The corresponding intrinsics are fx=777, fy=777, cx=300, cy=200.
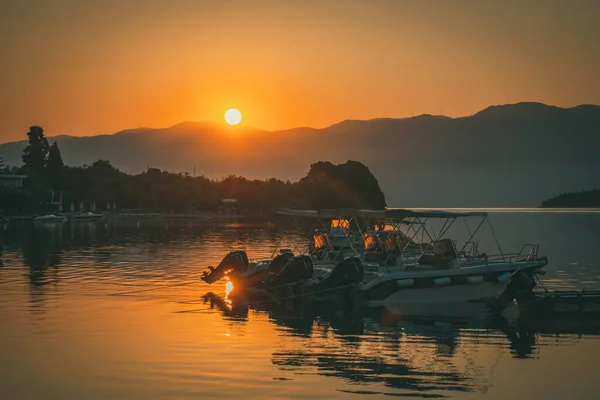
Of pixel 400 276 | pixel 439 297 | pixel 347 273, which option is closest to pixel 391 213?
pixel 400 276

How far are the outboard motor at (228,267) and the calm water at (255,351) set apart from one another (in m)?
0.93

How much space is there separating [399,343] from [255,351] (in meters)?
5.40

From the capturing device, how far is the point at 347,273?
37750mm

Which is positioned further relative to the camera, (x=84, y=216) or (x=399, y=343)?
(x=84, y=216)

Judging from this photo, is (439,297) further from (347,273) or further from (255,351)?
(255,351)

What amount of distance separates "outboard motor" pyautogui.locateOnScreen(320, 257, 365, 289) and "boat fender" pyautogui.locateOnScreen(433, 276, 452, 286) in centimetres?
358

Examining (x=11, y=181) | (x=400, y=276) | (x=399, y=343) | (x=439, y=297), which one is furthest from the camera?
(x=11, y=181)

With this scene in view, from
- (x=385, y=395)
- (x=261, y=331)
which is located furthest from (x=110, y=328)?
(x=385, y=395)

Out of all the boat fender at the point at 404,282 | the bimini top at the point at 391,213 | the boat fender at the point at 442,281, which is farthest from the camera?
the bimini top at the point at 391,213

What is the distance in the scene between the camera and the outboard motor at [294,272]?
130ft

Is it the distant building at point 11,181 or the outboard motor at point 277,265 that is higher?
the distant building at point 11,181

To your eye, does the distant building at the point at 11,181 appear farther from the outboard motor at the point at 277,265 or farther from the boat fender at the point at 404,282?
the boat fender at the point at 404,282

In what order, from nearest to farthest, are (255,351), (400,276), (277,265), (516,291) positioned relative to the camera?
(255,351)
(516,291)
(400,276)
(277,265)

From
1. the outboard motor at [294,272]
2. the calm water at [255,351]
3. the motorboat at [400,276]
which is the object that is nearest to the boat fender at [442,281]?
the motorboat at [400,276]
